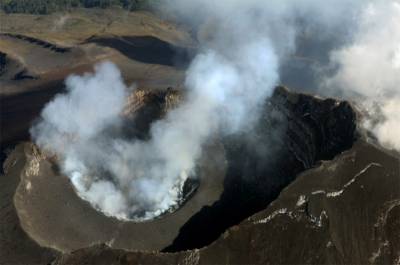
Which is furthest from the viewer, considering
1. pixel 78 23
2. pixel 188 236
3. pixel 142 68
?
pixel 78 23

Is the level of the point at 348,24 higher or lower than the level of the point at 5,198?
higher

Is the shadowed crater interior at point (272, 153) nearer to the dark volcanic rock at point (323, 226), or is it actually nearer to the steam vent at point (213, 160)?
the steam vent at point (213, 160)

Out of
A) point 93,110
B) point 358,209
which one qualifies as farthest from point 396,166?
point 93,110

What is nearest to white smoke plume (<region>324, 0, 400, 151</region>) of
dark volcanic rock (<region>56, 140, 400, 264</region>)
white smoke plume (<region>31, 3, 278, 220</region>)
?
dark volcanic rock (<region>56, 140, 400, 264</region>)

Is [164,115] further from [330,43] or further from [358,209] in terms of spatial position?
[330,43]

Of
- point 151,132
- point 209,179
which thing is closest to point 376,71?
point 209,179

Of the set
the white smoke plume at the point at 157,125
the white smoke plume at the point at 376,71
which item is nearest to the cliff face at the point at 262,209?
the white smoke plume at the point at 157,125
